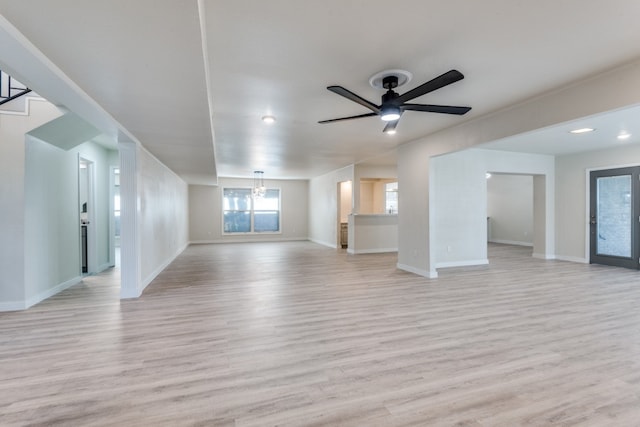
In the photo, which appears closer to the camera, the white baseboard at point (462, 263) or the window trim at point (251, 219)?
the white baseboard at point (462, 263)

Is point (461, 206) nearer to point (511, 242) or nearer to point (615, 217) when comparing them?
point (615, 217)

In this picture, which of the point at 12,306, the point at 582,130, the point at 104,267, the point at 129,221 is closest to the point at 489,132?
the point at 582,130

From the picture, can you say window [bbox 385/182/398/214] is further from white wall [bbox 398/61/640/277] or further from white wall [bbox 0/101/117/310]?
white wall [bbox 0/101/117/310]

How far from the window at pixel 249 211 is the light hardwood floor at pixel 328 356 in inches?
282

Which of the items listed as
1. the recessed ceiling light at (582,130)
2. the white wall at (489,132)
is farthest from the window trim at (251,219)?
the recessed ceiling light at (582,130)

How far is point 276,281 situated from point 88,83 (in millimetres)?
3781

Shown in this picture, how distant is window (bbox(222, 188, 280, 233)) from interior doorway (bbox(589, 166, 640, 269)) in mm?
9709

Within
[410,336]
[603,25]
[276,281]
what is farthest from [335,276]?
[603,25]

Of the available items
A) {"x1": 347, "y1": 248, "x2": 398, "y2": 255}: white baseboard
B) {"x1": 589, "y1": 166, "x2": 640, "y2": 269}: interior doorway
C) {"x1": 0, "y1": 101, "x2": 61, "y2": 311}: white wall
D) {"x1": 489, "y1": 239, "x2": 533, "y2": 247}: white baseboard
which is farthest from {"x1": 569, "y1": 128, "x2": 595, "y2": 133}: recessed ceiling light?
{"x1": 0, "y1": 101, "x2": 61, "y2": 311}: white wall

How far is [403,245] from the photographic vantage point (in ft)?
19.9

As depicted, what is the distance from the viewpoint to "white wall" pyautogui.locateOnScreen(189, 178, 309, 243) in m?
11.4

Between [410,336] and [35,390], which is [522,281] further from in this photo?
[35,390]

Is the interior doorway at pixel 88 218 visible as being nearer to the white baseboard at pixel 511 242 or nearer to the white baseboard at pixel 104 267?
the white baseboard at pixel 104 267

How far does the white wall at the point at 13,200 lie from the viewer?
3.72 metres
